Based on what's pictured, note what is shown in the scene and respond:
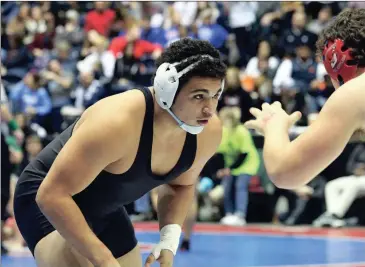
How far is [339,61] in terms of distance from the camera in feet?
8.49

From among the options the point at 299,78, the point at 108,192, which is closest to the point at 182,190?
the point at 108,192

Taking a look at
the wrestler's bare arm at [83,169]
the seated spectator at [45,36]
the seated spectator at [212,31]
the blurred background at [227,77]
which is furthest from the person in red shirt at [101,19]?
the wrestler's bare arm at [83,169]

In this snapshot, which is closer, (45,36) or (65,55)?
(65,55)

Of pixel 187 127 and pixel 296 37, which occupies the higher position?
pixel 187 127

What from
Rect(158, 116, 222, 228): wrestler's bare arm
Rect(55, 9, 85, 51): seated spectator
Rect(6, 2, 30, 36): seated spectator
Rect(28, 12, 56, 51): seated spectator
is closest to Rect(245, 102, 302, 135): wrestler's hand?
Rect(158, 116, 222, 228): wrestler's bare arm

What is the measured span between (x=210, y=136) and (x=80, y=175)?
0.68 metres

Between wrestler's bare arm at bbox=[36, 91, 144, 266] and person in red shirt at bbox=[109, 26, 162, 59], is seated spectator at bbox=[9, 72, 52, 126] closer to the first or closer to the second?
person in red shirt at bbox=[109, 26, 162, 59]

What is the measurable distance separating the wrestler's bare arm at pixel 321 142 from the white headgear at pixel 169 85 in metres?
0.72

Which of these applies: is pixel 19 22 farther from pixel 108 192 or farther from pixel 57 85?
pixel 108 192

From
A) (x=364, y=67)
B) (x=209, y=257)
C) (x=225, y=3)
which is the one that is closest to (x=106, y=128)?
(x=364, y=67)

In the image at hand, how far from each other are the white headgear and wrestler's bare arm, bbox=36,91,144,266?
0.17 meters

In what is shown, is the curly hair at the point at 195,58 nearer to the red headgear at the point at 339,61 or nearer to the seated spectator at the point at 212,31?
the red headgear at the point at 339,61

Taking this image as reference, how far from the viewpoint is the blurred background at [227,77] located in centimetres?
1014

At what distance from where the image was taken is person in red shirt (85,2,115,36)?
44.2ft
